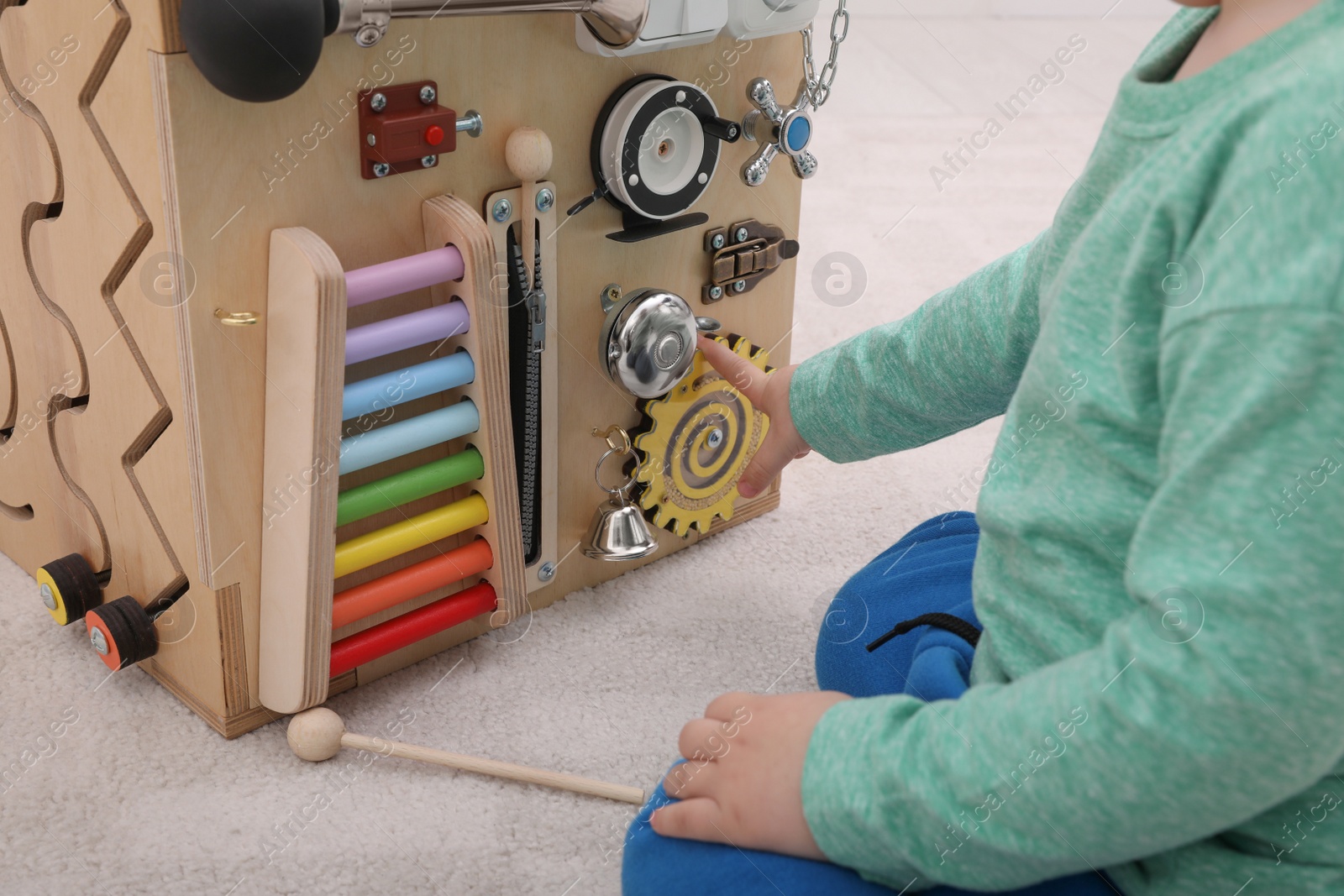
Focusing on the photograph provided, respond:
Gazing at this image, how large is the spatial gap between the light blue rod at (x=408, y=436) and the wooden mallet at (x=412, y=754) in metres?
0.19

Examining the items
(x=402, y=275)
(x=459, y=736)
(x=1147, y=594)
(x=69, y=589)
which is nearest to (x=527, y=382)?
(x=402, y=275)

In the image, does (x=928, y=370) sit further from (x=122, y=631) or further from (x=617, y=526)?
(x=122, y=631)

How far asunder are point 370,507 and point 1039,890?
506 mm

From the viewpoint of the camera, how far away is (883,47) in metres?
2.81

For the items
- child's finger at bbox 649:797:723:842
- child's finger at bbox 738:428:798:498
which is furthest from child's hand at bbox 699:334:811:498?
child's finger at bbox 649:797:723:842

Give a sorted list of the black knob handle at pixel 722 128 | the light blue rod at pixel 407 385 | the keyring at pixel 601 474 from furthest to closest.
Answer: the keyring at pixel 601 474 < the black knob handle at pixel 722 128 < the light blue rod at pixel 407 385

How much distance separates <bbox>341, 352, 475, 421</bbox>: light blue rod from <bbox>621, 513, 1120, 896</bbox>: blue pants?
1.04 feet

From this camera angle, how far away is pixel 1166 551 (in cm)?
43

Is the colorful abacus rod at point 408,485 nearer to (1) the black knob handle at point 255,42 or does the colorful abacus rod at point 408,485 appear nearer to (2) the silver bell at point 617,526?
(2) the silver bell at point 617,526

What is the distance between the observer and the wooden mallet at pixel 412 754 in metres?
0.85

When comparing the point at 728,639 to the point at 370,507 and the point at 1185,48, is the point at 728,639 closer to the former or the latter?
the point at 370,507

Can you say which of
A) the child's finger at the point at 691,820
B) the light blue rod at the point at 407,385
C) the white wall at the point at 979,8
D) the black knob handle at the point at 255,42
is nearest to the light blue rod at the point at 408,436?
the light blue rod at the point at 407,385

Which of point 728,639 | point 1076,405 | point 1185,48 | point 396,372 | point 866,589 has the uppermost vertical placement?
point 1185,48

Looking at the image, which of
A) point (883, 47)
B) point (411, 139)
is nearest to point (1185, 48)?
point (411, 139)
